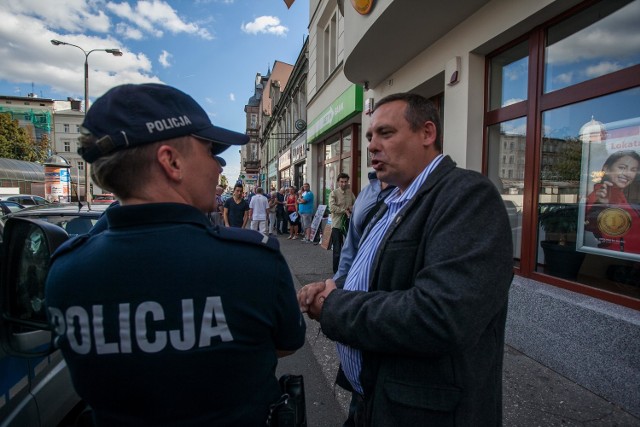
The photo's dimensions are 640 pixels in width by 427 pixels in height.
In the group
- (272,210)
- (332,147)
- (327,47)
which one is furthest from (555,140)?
(272,210)

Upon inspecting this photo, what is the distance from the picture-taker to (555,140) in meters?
3.87

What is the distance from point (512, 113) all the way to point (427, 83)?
7.02ft

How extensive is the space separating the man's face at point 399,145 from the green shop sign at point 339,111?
755cm

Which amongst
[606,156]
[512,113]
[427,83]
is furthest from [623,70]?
[427,83]

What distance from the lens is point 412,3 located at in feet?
15.1

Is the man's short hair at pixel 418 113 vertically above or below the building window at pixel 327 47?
below

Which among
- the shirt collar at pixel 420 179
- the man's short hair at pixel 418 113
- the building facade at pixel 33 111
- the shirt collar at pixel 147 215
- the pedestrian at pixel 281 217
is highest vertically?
the building facade at pixel 33 111

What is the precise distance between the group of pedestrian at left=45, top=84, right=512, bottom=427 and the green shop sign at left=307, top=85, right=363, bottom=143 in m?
7.92

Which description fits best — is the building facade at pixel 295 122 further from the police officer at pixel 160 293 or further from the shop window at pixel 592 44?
the police officer at pixel 160 293

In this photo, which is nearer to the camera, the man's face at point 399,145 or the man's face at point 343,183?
the man's face at point 399,145

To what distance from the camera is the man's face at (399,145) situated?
4.91ft

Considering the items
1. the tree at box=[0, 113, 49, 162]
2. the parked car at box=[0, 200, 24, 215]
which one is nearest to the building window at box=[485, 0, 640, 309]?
the parked car at box=[0, 200, 24, 215]

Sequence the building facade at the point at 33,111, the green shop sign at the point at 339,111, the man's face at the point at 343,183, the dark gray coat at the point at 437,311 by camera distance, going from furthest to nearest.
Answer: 1. the building facade at the point at 33,111
2. the green shop sign at the point at 339,111
3. the man's face at the point at 343,183
4. the dark gray coat at the point at 437,311

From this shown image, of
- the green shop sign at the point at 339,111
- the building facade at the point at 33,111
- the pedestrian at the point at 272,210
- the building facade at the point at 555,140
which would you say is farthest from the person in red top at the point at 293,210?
the building facade at the point at 33,111
